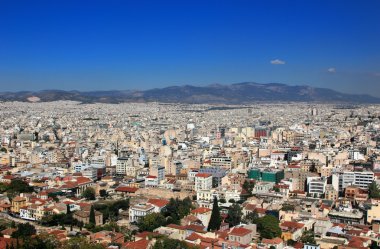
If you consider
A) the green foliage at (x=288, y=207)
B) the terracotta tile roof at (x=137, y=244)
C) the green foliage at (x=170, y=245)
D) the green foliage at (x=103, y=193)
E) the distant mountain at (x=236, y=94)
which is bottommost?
the green foliage at (x=103, y=193)

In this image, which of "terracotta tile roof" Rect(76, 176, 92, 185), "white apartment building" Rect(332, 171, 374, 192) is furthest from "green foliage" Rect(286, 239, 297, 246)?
"terracotta tile roof" Rect(76, 176, 92, 185)

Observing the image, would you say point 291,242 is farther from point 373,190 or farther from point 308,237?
point 373,190

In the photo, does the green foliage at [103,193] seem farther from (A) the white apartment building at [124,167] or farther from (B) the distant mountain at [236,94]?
(B) the distant mountain at [236,94]

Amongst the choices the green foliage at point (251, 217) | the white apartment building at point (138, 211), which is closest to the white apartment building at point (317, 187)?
the green foliage at point (251, 217)

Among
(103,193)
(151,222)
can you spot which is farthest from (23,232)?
(103,193)

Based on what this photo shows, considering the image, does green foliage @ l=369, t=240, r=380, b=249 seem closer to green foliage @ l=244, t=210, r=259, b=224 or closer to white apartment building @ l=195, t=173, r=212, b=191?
green foliage @ l=244, t=210, r=259, b=224

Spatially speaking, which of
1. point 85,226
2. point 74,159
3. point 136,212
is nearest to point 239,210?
point 136,212
